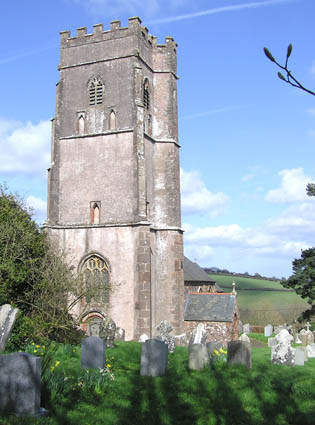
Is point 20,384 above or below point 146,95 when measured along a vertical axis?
below

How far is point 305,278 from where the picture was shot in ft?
90.3

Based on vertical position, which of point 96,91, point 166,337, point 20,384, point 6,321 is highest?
point 96,91

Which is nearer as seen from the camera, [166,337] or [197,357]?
[197,357]

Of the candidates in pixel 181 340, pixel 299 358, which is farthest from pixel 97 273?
pixel 299 358

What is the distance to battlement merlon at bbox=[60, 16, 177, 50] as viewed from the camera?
1051 inches

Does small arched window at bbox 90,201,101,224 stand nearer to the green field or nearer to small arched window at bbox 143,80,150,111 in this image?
small arched window at bbox 143,80,150,111

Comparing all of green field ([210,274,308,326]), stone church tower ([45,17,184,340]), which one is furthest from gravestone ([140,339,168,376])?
green field ([210,274,308,326])

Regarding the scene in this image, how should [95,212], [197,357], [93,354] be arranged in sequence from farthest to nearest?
[95,212]
[197,357]
[93,354]

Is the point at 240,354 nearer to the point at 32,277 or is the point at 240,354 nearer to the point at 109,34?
the point at 32,277

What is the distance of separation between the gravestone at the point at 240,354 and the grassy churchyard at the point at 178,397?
0.19 meters

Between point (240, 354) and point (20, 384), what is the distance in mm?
6135

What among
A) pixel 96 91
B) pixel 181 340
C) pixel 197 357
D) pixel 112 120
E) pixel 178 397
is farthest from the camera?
pixel 96 91

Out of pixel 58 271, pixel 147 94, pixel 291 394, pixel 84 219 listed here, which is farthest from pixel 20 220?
pixel 291 394

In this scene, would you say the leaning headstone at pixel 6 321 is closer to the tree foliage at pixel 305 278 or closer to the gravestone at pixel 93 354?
the gravestone at pixel 93 354
